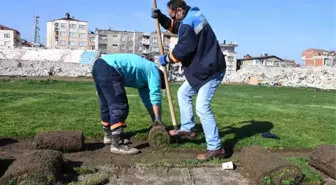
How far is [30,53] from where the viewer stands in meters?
57.8

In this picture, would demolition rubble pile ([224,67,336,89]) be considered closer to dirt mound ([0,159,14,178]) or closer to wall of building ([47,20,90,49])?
dirt mound ([0,159,14,178])

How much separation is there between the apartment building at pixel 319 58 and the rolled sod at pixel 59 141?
79.3 meters

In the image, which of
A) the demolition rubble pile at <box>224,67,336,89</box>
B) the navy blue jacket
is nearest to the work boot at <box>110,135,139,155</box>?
the navy blue jacket

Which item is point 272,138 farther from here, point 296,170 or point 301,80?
point 301,80

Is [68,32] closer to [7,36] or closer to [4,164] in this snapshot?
[7,36]

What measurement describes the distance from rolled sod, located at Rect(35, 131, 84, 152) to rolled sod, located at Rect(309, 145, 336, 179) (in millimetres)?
3291

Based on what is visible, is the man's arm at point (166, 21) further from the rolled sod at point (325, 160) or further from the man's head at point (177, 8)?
the rolled sod at point (325, 160)

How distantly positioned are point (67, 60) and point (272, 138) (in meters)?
54.3

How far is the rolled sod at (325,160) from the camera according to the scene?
476 centimetres

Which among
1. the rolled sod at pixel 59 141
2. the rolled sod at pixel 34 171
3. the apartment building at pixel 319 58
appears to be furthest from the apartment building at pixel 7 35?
the rolled sod at pixel 34 171

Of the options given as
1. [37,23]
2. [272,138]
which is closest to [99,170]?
[272,138]

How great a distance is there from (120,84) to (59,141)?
120 cm

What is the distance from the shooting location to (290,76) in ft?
195

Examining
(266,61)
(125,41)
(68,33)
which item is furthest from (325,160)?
(68,33)
